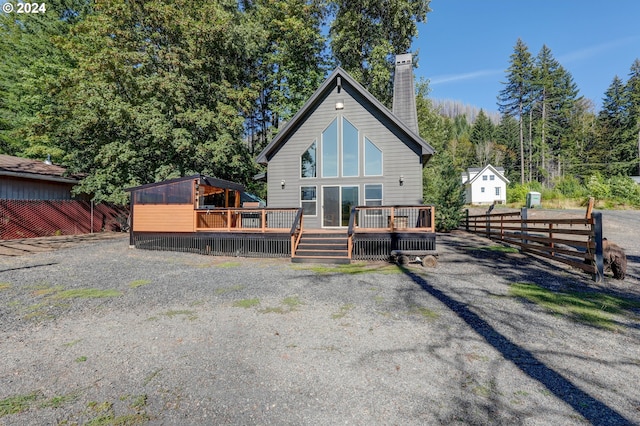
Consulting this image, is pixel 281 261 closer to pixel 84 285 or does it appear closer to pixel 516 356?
pixel 84 285

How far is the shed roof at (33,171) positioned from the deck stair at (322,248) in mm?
14660

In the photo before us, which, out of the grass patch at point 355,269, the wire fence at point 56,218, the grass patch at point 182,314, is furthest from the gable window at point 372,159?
the wire fence at point 56,218

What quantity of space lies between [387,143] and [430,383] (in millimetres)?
10455

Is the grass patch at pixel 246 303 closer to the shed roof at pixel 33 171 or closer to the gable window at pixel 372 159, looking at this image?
the gable window at pixel 372 159

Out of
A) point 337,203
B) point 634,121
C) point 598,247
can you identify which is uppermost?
point 634,121

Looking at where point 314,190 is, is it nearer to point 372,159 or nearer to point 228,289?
point 372,159

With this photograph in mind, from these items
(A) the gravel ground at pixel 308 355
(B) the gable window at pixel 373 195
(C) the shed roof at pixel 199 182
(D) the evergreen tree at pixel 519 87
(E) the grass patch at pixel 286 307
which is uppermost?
(D) the evergreen tree at pixel 519 87

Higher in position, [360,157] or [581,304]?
[360,157]

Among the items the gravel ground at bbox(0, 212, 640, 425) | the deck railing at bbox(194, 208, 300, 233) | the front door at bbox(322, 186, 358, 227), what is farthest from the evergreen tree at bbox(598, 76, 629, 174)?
the deck railing at bbox(194, 208, 300, 233)

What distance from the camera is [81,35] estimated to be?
61.1 feet

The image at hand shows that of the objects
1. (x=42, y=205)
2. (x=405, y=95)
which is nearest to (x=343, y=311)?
(x=405, y=95)

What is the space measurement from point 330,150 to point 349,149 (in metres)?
0.80

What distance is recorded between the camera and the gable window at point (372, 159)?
1238 cm

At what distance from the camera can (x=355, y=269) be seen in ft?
27.1
